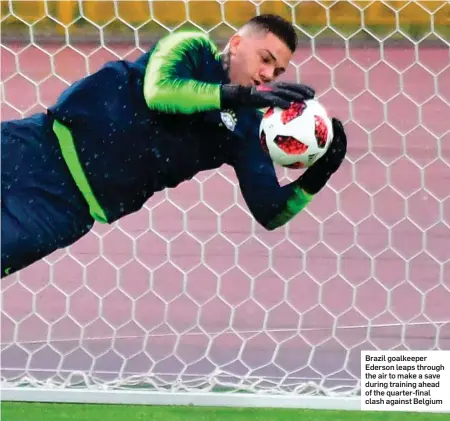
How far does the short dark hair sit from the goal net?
0.54 m

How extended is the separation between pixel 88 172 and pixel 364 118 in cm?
196

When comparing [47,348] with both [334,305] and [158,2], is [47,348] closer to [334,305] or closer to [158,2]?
[334,305]

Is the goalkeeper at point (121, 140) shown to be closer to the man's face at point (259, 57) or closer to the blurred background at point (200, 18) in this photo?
the man's face at point (259, 57)

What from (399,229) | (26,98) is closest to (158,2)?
(26,98)

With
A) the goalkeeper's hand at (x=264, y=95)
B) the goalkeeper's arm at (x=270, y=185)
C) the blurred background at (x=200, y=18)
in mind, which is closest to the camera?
the goalkeeper's hand at (x=264, y=95)

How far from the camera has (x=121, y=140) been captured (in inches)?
56.9

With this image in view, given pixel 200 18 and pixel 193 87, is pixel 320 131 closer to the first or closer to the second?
pixel 193 87

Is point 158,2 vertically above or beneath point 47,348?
beneath

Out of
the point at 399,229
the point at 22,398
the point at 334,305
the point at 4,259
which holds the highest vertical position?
the point at 4,259

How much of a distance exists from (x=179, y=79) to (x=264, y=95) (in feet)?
0.38

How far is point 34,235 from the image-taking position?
1.45 metres

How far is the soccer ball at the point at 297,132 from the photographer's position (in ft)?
4.54

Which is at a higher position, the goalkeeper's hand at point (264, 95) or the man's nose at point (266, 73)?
the goalkeeper's hand at point (264, 95)

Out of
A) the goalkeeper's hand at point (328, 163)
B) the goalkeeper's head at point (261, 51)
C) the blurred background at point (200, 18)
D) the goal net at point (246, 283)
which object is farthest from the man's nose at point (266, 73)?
the blurred background at point (200, 18)
